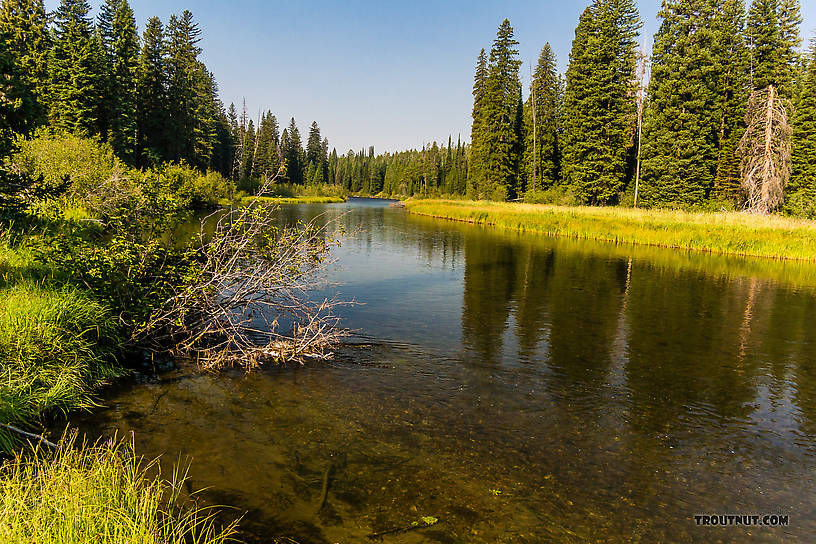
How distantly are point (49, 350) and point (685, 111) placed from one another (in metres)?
44.4

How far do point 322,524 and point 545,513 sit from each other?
2333 millimetres

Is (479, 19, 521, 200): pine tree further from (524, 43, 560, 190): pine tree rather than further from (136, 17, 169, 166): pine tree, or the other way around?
(136, 17, 169, 166): pine tree

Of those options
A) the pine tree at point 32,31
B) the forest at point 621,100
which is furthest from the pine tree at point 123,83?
the pine tree at point 32,31

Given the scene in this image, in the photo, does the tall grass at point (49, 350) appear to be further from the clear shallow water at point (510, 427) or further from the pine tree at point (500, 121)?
the pine tree at point (500, 121)

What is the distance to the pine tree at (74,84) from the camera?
125ft

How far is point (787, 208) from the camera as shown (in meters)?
36.5

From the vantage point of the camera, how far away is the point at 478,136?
190 ft

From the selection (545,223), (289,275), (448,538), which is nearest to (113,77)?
(545,223)

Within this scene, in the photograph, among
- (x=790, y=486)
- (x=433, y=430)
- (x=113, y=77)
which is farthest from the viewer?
(x=113, y=77)

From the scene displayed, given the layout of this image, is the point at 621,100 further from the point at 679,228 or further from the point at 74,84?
the point at 74,84

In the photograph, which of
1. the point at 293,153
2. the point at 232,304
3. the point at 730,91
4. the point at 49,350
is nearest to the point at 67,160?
the point at 232,304

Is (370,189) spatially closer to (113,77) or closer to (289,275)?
(113,77)

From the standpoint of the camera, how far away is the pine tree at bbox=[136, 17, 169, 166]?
45000 millimetres

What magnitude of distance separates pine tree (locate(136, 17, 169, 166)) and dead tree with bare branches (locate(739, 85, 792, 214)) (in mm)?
48415
